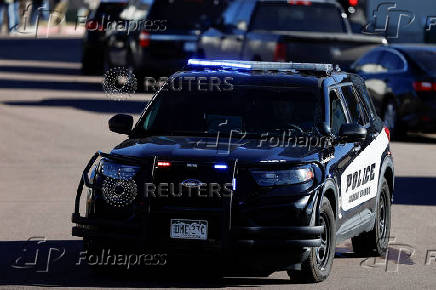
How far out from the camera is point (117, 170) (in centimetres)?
1072

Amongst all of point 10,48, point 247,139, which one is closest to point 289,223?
point 247,139

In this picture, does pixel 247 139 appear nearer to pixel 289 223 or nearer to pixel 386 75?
pixel 289 223

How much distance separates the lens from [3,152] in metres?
20.9

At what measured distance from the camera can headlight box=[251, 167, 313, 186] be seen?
10445mm

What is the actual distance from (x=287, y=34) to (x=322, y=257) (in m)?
13.8

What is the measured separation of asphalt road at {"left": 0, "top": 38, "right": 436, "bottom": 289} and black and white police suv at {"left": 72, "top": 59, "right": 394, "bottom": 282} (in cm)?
36

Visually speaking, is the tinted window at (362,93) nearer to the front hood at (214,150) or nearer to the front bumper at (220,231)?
the front hood at (214,150)

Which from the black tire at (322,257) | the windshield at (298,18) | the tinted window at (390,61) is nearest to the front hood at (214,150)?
the black tire at (322,257)

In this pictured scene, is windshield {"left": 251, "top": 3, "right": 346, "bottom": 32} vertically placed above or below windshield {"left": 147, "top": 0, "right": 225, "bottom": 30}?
above

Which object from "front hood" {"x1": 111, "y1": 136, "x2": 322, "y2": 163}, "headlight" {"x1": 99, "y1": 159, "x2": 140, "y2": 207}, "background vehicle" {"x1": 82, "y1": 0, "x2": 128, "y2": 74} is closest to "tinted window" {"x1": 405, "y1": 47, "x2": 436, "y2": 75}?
"background vehicle" {"x1": 82, "y1": 0, "x2": 128, "y2": 74}

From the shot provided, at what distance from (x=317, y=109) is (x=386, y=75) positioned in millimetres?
12942

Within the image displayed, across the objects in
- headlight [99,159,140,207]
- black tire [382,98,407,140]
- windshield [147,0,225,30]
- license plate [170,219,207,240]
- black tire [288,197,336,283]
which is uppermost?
headlight [99,159,140,207]

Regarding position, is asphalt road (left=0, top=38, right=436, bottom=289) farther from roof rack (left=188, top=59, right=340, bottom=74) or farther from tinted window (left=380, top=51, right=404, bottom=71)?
roof rack (left=188, top=59, right=340, bottom=74)

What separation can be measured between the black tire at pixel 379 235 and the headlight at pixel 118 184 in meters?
2.78
